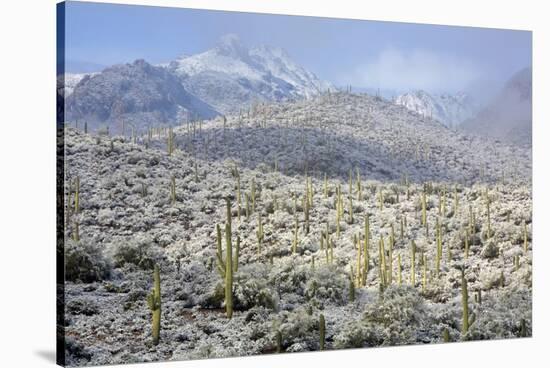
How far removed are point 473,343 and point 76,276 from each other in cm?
459

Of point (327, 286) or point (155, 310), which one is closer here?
point (155, 310)

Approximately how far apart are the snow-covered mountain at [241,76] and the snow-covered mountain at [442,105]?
3.62 ft

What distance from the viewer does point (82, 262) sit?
8.36 metres

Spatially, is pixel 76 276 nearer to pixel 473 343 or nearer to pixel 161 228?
pixel 161 228

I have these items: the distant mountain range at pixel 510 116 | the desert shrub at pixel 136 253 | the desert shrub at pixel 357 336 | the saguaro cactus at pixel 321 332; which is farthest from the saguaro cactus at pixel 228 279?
the distant mountain range at pixel 510 116

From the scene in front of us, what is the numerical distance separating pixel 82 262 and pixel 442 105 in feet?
15.5

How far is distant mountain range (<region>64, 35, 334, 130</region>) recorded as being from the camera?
340 inches

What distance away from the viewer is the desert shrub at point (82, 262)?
8312mm

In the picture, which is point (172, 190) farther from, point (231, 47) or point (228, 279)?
point (231, 47)

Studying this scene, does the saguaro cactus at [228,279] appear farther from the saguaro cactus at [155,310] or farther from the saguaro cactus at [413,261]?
the saguaro cactus at [413,261]

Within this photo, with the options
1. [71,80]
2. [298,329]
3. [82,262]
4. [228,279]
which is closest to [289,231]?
A: [228,279]

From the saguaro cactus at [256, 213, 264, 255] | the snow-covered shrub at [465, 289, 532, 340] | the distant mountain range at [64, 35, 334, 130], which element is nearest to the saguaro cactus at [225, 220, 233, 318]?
the saguaro cactus at [256, 213, 264, 255]
